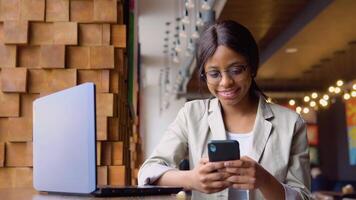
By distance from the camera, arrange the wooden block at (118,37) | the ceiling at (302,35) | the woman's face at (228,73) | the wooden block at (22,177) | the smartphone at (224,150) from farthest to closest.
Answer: the ceiling at (302,35), the wooden block at (118,37), the wooden block at (22,177), the woman's face at (228,73), the smartphone at (224,150)

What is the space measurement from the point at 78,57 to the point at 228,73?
1.15 meters

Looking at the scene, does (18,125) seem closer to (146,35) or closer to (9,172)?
(9,172)

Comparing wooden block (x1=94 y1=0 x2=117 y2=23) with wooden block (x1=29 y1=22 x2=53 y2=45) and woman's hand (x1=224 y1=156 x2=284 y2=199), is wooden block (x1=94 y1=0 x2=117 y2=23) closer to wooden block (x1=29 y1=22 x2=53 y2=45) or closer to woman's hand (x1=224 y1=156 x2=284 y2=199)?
wooden block (x1=29 y1=22 x2=53 y2=45)

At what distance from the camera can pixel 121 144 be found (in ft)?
7.45

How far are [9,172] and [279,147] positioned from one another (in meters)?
1.35

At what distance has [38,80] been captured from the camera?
2234 millimetres

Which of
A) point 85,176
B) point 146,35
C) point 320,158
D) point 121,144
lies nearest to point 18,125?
point 121,144

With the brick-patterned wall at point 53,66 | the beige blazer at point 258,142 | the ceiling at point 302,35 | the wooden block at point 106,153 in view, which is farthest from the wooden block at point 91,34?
the ceiling at point 302,35

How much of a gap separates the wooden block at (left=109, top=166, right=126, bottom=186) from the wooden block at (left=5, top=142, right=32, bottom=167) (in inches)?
14.0

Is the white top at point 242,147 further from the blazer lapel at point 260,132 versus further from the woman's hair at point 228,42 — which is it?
the woman's hair at point 228,42

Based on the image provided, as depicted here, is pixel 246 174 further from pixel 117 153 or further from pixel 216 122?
pixel 117 153

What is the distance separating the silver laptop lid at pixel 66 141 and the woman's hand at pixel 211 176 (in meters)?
0.24

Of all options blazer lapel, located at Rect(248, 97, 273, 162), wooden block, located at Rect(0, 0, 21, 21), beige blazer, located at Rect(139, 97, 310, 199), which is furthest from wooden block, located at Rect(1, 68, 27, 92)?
blazer lapel, located at Rect(248, 97, 273, 162)

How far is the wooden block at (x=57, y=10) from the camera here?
7.40ft
